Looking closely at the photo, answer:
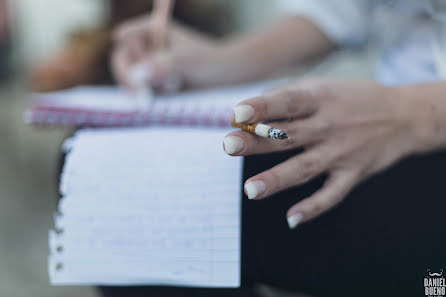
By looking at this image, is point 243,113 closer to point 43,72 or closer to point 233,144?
point 233,144

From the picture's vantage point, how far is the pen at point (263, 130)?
0.79ft

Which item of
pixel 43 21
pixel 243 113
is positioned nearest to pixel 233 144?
pixel 243 113

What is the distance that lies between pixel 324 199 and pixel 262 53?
1.41 feet

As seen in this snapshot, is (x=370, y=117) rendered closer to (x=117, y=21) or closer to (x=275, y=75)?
(x=275, y=75)

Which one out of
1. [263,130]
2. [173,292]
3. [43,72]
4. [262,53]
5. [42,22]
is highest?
[42,22]

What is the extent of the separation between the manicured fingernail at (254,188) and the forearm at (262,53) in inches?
16.4

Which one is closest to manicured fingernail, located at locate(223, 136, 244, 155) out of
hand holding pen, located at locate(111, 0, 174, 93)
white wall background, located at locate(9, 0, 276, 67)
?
hand holding pen, located at locate(111, 0, 174, 93)

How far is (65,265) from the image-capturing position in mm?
305

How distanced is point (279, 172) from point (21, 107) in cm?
204

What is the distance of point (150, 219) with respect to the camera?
0.30 m

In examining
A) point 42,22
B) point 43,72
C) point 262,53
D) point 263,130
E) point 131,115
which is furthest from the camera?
point 42,22

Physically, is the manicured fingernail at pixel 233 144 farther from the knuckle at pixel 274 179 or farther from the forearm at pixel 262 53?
the forearm at pixel 262 53

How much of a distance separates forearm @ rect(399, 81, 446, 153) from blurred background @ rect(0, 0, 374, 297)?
12.8 inches

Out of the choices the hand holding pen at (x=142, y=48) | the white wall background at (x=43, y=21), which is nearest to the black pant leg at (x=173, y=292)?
the hand holding pen at (x=142, y=48)
